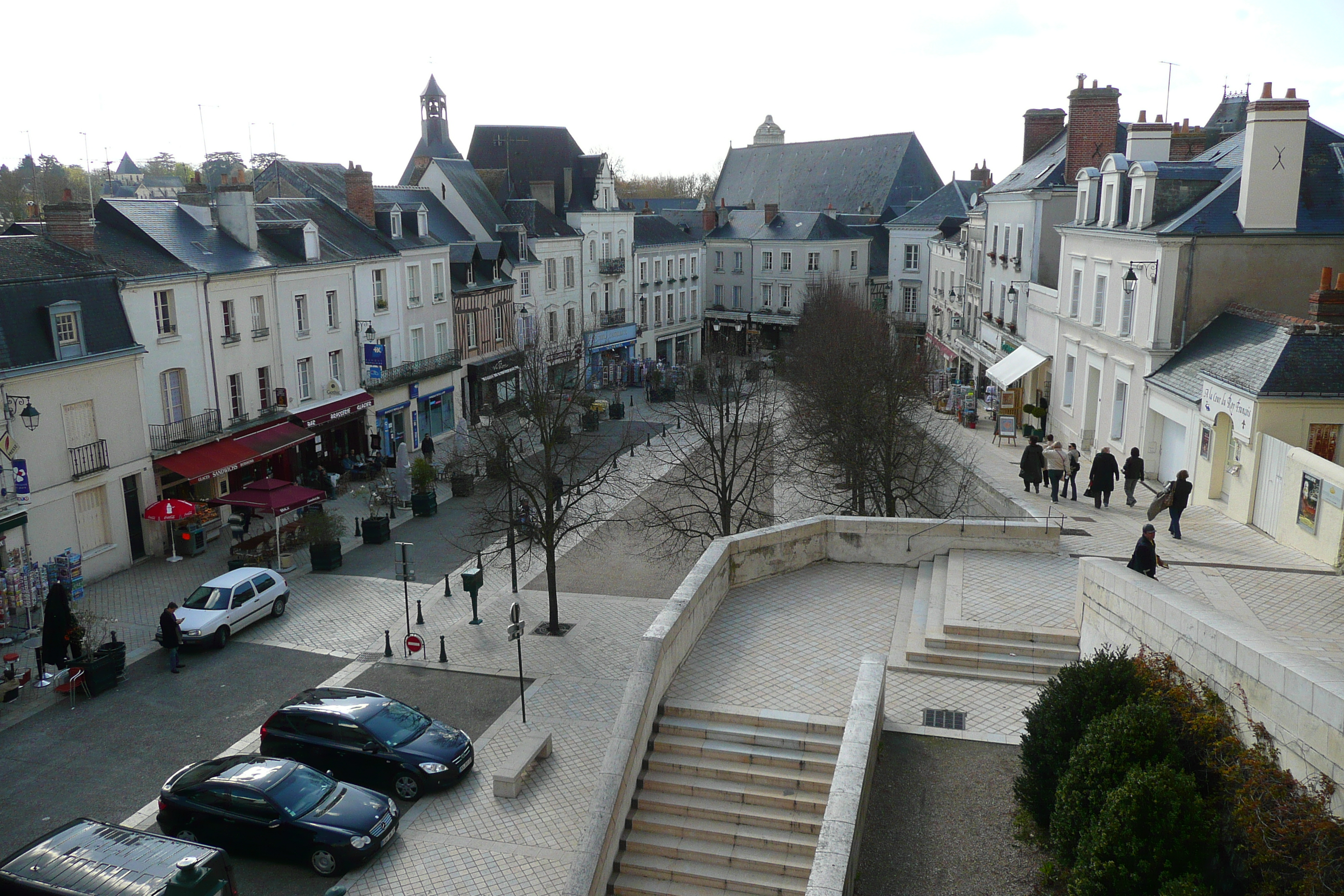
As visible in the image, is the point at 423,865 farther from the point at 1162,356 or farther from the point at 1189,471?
the point at 1162,356

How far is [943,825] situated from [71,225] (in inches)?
924

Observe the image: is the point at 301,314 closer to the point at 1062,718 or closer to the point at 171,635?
the point at 171,635

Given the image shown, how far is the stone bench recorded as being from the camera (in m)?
13.4

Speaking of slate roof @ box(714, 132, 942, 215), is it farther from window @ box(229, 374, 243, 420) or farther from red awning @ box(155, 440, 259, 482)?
red awning @ box(155, 440, 259, 482)

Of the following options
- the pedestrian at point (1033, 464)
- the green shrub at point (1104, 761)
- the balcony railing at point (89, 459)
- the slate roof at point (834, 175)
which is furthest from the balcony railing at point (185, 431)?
the slate roof at point (834, 175)

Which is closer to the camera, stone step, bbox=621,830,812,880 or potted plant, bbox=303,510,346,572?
stone step, bbox=621,830,812,880

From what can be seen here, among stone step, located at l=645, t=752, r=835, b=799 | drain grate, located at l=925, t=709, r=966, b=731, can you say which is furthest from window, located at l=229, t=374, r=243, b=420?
drain grate, located at l=925, t=709, r=966, b=731

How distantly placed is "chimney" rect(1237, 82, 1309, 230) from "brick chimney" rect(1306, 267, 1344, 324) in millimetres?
3045

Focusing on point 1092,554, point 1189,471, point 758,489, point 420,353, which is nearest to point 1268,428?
point 1189,471

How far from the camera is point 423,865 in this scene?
39.1 feet

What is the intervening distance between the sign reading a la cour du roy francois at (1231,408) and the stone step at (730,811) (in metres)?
11.8

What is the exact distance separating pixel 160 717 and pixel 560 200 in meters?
40.2

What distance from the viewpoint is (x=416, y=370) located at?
36.0 m

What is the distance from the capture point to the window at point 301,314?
2970 cm
